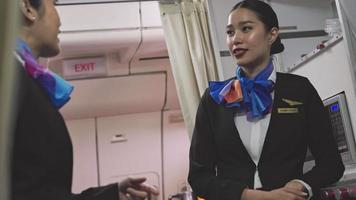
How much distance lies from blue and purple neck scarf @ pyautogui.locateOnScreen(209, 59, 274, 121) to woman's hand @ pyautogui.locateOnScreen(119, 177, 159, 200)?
593mm

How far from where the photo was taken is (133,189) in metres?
1.19

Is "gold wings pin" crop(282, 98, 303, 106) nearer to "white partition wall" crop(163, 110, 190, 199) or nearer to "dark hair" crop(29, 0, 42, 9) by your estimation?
"dark hair" crop(29, 0, 42, 9)

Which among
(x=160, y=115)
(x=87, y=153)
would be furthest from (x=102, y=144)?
(x=160, y=115)

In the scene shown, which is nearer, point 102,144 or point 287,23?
point 287,23

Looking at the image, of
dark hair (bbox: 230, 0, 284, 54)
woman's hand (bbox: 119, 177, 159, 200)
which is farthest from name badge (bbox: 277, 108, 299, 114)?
woman's hand (bbox: 119, 177, 159, 200)

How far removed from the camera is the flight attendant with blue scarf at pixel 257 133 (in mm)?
1528

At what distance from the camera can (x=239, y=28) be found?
177cm

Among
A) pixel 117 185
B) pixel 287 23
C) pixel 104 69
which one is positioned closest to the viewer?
pixel 117 185

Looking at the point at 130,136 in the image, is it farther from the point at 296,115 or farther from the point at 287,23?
the point at 296,115

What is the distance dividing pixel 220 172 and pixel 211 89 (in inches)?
13.7

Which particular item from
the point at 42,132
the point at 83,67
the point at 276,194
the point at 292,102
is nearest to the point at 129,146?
the point at 83,67

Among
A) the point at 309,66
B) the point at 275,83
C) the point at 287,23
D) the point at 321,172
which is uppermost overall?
the point at 287,23

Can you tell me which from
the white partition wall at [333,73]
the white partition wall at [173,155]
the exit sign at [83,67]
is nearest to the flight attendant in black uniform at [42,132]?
the white partition wall at [333,73]

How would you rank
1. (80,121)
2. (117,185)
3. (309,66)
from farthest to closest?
(80,121) → (309,66) → (117,185)
